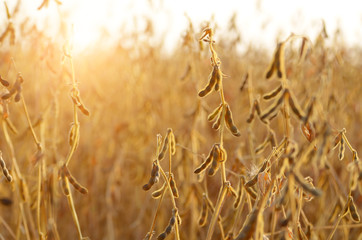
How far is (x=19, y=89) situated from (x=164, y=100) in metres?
2.19

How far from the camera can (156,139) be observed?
314 centimetres

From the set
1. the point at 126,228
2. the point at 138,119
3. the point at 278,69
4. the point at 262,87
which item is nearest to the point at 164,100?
the point at 138,119

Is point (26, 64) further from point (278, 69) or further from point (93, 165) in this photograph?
point (278, 69)

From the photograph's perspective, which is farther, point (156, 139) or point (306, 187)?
point (156, 139)

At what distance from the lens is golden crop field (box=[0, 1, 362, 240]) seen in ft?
4.35

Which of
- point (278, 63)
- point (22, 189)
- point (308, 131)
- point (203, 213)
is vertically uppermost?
point (278, 63)

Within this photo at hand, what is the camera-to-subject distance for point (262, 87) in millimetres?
2906

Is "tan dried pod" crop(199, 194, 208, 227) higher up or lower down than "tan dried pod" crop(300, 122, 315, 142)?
lower down

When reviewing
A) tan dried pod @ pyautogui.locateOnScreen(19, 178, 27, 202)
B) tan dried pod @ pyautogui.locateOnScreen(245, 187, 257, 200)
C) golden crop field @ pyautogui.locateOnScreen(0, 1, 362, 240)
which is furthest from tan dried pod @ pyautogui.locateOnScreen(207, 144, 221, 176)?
tan dried pod @ pyautogui.locateOnScreen(19, 178, 27, 202)

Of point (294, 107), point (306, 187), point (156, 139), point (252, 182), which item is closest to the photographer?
point (306, 187)

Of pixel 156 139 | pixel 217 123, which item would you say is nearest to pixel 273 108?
pixel 217 123

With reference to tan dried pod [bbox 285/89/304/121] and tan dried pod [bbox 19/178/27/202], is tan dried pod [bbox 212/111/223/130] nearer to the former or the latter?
tan dried pod [bbox 285/89/304/121]

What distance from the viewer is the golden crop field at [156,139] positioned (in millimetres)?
1326

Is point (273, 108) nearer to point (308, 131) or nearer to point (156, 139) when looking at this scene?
point (308, 131)
